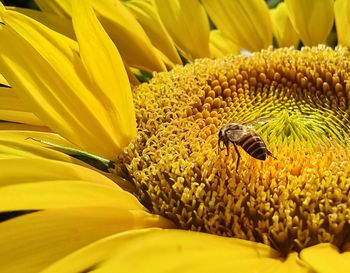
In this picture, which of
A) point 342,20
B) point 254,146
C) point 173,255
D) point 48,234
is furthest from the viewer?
point 342,20

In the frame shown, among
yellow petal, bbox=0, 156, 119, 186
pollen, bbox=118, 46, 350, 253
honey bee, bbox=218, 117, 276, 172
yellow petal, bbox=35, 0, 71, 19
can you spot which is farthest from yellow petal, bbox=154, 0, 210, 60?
yellow petal, bbox=0, 156, 119, 186

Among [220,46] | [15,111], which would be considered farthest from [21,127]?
[220,46]

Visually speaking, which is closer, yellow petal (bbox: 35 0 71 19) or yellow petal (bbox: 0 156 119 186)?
yellow petal (bbox: 0 156 119 186)

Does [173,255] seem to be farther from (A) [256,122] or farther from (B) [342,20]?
(B) [342,20]

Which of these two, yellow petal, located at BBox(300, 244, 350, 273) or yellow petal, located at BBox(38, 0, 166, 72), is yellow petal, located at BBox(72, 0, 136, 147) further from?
yellow petal, located at BBox(300, 244, 350, 273)

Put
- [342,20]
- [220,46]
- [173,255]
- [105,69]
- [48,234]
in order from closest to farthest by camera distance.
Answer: [173,255] → [48,234] → [105,69] → [342,20] → [220,46]

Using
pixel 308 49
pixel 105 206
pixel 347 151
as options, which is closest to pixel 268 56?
pixel 308 49

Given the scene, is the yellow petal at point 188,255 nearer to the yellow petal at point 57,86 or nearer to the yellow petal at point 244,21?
the yellow petal at point 57,86
